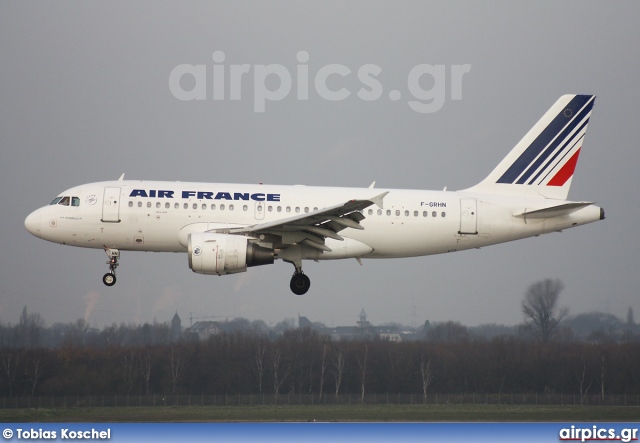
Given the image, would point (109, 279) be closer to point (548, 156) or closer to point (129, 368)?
point (129, 368)

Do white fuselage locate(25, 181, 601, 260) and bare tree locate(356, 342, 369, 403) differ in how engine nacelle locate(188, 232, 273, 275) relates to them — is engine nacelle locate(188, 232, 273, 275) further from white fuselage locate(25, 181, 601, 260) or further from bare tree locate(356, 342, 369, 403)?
bare tree locate(356, 342, 369, 403)

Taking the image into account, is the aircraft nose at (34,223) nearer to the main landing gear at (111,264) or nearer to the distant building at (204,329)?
the main landing gear at (111,264)

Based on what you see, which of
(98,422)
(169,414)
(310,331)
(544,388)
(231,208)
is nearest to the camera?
(231,208)

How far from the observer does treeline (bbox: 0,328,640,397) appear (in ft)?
171

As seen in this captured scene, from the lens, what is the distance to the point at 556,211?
40.4 metres

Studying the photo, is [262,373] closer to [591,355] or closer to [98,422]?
[98,422]

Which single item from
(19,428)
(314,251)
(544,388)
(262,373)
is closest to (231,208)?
→ (314,251)

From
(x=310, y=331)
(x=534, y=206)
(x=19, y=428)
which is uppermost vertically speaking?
(x=534, y=206)

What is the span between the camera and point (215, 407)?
48.9 meters

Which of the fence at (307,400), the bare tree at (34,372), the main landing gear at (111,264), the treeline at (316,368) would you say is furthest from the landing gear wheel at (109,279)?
the bare tree at (34,372)

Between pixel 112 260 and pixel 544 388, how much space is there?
22.7m

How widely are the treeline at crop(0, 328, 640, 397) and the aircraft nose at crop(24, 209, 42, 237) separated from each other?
12740 millimetres

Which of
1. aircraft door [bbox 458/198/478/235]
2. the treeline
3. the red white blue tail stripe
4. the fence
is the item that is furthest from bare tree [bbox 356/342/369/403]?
the red white blue tail stripe

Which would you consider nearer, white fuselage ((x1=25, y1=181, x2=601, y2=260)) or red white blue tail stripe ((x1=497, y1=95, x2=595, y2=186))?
white fuselage ((x1=25, y1=181, x2=601, y2=260))
